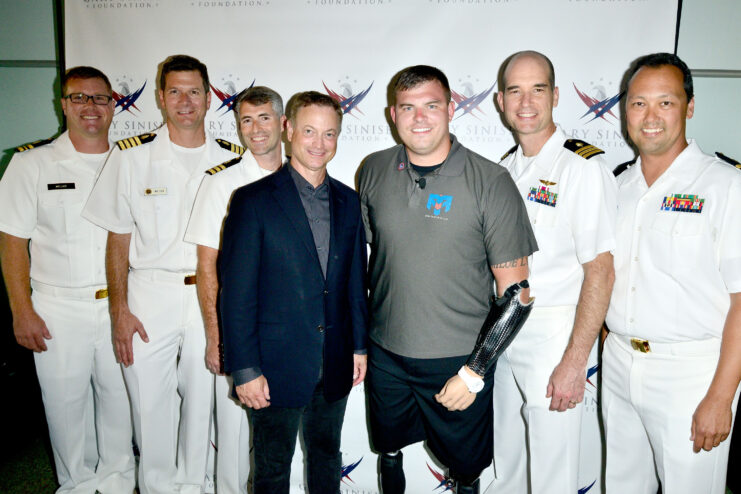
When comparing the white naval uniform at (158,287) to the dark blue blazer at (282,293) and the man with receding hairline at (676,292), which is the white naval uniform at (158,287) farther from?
the man with receding hairline at (676,292)

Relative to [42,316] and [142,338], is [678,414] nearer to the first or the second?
[142,338]

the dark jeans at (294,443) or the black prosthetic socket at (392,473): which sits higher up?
the dark jeans at (294,443)

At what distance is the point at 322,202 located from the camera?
77.4 inches

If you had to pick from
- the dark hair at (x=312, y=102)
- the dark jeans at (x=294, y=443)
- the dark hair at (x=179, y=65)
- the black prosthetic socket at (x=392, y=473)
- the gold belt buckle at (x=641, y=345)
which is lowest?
the black prosthetic socket at (x=392, y=473)

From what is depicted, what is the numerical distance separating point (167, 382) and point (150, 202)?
3.28 feet

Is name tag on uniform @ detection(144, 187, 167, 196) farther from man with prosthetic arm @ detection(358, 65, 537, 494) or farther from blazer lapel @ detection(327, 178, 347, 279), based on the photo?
man with prosthetic arm @ detection(358, 65, 537, 494)

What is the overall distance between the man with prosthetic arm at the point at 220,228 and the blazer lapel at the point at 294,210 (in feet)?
1.83

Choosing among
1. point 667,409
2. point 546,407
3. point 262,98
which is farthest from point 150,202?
point 667,409

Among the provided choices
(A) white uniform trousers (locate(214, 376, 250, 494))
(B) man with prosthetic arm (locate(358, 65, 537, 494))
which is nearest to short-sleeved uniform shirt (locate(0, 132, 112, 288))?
(A) white uniform trousers (locate(214, 376, 250, 494))

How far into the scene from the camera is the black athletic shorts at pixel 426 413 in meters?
1.99

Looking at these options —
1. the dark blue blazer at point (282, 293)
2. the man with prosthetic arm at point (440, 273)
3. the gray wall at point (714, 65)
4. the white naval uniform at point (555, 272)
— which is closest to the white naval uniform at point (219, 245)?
the dark blue blazer at point (282, 293)

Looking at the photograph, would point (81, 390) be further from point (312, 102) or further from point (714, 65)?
point (714, 65)

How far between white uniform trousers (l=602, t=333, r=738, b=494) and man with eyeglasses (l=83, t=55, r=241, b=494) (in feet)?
6.88

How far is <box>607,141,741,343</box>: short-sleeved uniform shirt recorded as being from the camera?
1.80 m
